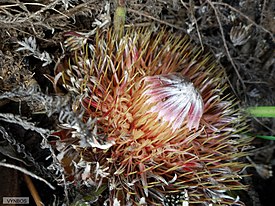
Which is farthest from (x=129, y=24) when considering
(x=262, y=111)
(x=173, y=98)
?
(x=262, y=111)

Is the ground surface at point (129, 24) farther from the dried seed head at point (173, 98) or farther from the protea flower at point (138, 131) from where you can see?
the dried seed head at point (173, 98)

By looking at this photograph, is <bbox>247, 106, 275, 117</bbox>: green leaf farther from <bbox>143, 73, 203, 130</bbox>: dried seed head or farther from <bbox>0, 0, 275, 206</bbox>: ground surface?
<bbox>143, 73, 203, 130</bbox>: dried seed head

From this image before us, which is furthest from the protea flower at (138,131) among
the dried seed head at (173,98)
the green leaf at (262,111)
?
the green leaf at (262,111)

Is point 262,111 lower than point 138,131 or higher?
higher

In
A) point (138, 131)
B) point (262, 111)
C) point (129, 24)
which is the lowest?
point (138, 131)

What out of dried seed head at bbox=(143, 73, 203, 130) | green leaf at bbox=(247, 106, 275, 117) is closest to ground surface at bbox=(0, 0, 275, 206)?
green leaf at bbox=(247, 106, 275, 117)

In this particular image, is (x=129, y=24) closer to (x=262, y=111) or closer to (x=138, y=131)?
(x=138, y=131)
